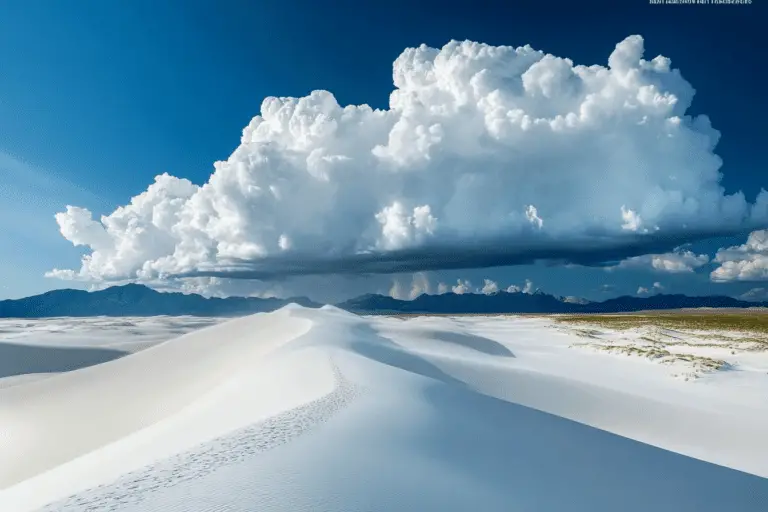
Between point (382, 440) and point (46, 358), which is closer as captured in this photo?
point (382, 440)

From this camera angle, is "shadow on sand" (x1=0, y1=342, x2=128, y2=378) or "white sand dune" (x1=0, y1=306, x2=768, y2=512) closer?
"white sand dune" (x1=0, y1=306, x2=768, y2=512)

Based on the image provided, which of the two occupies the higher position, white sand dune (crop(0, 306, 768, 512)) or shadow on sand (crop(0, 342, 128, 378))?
white sand dune (crop(0, 306, 768, 512))

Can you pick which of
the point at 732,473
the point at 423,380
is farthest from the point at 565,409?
the point at 732,473

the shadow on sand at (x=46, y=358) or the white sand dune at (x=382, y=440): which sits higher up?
the white sand dune at (x=382, y=440)

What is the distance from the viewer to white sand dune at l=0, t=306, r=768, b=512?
18.5 ft

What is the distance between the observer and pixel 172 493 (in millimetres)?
5191

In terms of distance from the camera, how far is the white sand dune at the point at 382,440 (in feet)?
18.5

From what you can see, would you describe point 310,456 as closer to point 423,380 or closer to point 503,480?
point 503,480

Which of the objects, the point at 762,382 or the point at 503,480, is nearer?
the point at 503,480

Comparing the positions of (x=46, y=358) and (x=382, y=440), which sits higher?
(x=382, y=440)

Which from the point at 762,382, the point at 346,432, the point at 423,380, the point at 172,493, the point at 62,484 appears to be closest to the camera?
the point at 172,493

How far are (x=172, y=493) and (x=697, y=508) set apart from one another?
767 centimetres

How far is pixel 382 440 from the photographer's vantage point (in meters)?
7.44

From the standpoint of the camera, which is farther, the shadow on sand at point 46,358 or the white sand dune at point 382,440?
the shadow on sand at point 46,358
